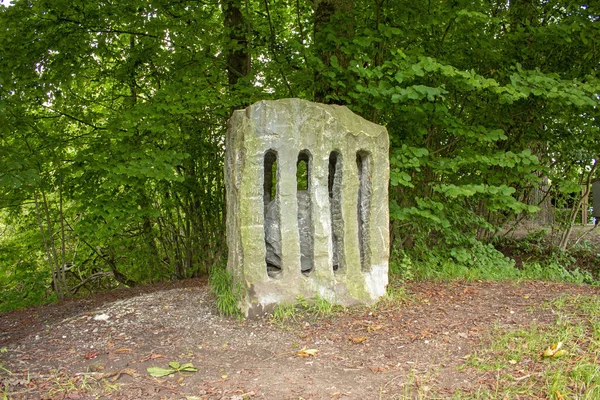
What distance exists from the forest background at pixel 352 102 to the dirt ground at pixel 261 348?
1.44m

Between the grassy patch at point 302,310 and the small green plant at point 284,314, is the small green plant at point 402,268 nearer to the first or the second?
the grassy patch at point 302,310

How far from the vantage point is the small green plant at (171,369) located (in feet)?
10.7

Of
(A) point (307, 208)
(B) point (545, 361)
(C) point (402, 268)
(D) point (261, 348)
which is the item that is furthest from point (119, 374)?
(C) point (402, 268)

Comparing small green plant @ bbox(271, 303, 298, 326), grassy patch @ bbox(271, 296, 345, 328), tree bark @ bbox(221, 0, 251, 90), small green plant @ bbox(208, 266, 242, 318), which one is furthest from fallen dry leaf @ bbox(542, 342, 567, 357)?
tree bark @ bbox(221, 0, 251, 90)

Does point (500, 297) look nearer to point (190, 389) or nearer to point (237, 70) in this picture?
point (190, 389)

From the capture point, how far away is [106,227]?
620 cm

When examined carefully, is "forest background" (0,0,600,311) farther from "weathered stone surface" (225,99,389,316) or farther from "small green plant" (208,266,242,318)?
"small green plant" (208,266,242,318)

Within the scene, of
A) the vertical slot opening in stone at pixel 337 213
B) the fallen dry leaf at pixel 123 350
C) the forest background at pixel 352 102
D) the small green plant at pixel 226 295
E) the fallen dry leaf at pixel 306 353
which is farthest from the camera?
the forest background at pixel 352 102

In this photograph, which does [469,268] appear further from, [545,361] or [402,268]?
[545,361]

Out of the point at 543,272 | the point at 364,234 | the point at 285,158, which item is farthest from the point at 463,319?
the point at 543,272

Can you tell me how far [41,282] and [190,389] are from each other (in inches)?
263

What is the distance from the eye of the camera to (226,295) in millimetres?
4637

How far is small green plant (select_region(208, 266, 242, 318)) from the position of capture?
451 cm

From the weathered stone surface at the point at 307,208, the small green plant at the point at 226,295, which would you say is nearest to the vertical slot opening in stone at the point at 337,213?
the weathered stone surface at the point at 307,208
